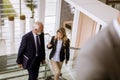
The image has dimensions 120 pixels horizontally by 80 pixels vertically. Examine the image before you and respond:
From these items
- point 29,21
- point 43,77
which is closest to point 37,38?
point 43,77

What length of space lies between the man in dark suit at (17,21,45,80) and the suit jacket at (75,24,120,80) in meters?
2.69

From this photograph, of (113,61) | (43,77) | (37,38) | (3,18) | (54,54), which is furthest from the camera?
(3,18)

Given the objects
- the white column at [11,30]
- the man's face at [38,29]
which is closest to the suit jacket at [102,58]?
the man's face at [38,29]

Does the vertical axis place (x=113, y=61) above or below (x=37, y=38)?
above

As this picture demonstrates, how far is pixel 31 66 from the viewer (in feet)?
11.9

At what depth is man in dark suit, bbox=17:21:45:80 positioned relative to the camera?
3.41 m

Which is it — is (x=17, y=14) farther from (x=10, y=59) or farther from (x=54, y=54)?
(x=54, y=54)

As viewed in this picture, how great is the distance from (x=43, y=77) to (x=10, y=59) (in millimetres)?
812

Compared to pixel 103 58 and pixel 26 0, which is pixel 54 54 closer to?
pixel 26 0

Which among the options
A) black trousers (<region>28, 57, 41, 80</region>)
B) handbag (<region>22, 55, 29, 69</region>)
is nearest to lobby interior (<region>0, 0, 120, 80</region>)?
black trousers (<region>28, 57, 41, 80</region>)

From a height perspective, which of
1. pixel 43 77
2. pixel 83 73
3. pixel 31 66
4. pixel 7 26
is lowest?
pixel 43 77

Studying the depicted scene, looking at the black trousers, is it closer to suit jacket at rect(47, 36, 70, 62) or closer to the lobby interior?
suit jacket at rect(47, 36, 70, 62)

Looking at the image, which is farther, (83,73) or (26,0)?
(26,0)

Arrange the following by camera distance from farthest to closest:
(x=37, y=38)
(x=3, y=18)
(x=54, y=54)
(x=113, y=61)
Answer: (x=3, y=18) < (x=54, y=54) < (x=37, y=38) < (x=113, y=61)
